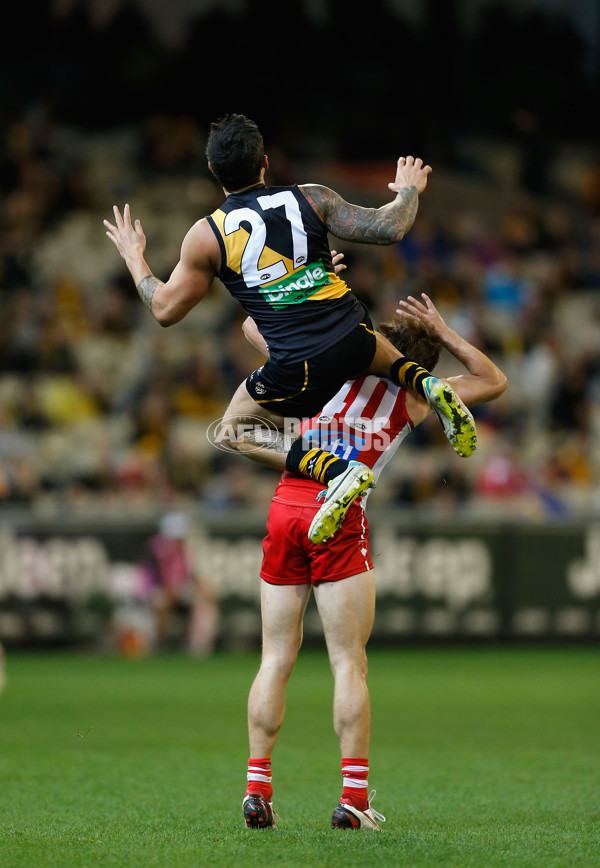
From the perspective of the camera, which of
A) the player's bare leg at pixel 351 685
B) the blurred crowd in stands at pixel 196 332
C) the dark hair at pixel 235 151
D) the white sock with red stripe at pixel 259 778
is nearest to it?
the dark hair at pixel 235 151

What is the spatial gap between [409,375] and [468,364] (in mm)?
383

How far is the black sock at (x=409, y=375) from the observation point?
528 cm

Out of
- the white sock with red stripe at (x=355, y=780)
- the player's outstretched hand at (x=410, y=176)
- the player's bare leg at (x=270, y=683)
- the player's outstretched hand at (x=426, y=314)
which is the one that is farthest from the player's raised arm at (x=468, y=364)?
the white sock with red stripe at (x=355, y=780)

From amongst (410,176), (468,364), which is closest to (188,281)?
(410,176)

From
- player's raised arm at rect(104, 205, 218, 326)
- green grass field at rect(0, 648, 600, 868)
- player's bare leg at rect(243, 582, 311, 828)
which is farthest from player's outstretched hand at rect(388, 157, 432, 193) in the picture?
green grass field at rect(0, 648, 600, 868)

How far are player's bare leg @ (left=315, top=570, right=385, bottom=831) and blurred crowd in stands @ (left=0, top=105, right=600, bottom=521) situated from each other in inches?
354

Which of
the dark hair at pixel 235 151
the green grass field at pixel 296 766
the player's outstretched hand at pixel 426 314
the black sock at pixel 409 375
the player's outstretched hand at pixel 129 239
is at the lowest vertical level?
the green grass field at pixel 296 766

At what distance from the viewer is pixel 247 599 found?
549 inches

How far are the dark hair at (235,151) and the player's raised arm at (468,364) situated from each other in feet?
3.02

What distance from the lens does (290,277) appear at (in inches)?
201

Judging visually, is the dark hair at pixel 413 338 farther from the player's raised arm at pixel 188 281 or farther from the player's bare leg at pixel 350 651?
the player's bare leg at pixel 350 651

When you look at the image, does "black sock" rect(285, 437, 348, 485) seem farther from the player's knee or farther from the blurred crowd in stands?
the blurred crowd in stands

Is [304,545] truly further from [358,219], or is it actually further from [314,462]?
[358,219]

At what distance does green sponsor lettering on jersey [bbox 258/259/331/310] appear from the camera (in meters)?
5.11
